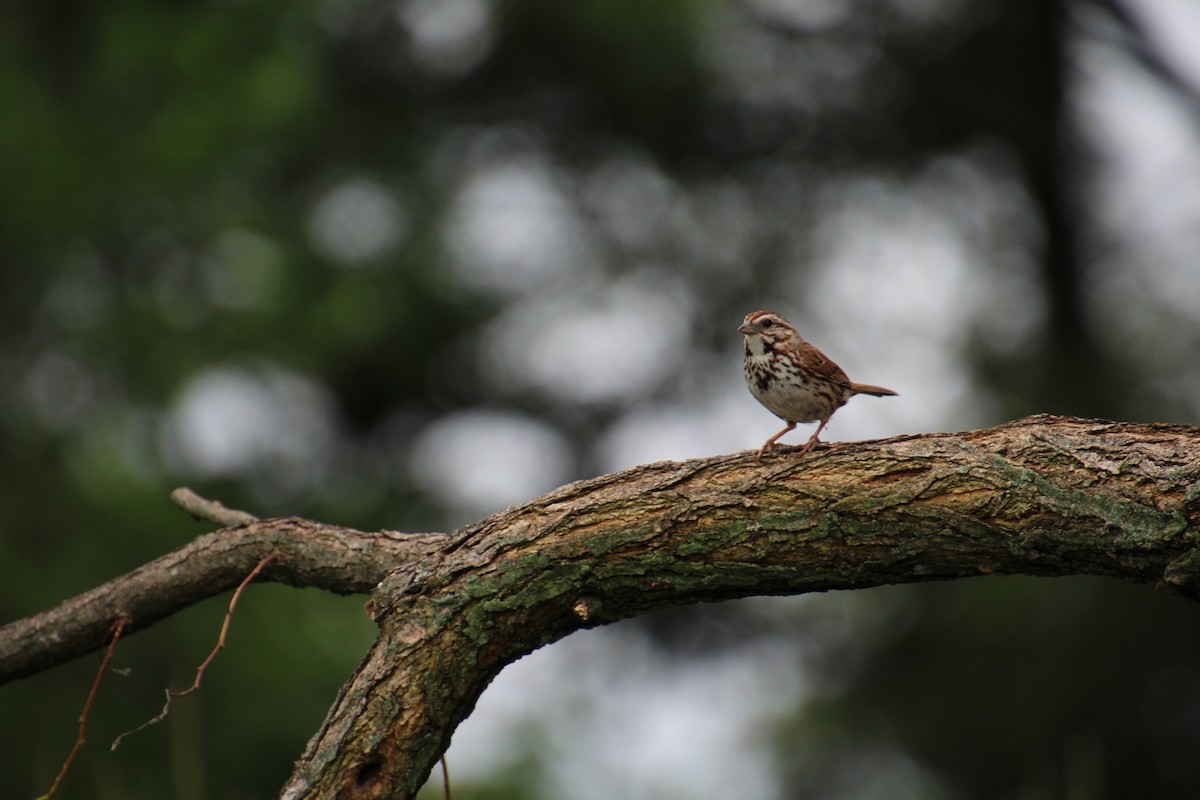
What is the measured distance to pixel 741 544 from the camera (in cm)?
353

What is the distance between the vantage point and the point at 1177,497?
10.6ft

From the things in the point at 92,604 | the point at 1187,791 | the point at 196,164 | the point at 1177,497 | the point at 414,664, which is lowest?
the point at 1177,497

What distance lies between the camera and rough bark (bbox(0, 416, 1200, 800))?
10.9 ft

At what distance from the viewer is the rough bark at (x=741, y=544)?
332 centimetres

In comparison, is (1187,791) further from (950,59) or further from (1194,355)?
(950,59)

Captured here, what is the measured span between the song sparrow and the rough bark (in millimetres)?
1281

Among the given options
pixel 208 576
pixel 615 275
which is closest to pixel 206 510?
pixel 208 576

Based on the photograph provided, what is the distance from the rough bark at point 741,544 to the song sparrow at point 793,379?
4.20 ft

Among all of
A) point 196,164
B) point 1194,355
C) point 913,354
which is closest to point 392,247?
point 196,164

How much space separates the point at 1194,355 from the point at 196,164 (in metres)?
8.19

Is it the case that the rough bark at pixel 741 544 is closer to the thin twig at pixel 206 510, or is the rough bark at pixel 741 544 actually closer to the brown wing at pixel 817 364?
the thin twig at pixel 206 510

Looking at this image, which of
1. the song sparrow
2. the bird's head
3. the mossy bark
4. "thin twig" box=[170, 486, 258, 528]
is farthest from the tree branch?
the bird's head

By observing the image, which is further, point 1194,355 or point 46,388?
point 1194,355

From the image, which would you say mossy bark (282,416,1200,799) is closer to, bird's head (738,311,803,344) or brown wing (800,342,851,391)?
brown wing (800,342,851,391)
